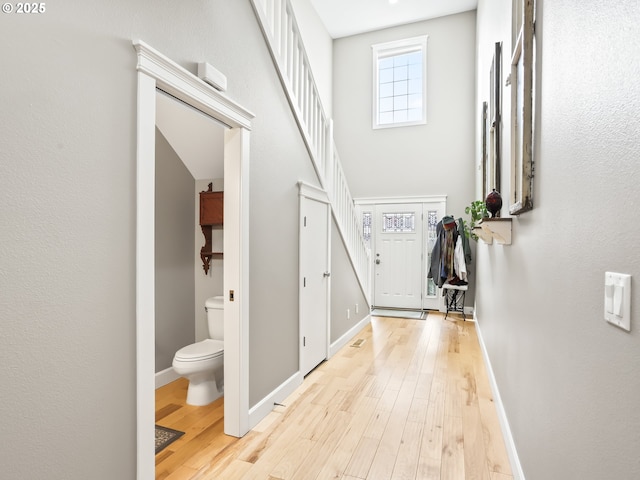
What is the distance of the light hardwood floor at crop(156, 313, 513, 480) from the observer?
2.07 metres

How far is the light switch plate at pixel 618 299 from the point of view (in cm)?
78

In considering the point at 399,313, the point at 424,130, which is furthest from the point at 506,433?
A: the point at 424,130

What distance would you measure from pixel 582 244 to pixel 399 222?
19.0 feet

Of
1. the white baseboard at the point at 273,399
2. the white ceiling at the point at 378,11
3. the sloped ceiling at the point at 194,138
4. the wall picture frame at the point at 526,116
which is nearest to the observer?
the wall picture frame at the point at 526,116

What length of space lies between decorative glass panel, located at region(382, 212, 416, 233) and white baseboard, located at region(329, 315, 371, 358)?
6.29 ft

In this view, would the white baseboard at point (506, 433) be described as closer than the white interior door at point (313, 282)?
Yes

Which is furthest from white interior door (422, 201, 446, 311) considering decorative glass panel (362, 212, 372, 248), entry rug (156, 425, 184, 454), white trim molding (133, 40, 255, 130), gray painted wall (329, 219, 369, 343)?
entry rug (156, 425, 184, 454)

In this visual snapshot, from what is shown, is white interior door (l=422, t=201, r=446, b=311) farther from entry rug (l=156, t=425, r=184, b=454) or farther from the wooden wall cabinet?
entry rug (l=156, t=425, r=184, b=454)

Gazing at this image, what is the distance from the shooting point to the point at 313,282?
11.8 ft

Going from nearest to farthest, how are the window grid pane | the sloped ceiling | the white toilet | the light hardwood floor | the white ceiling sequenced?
the light hardwood floor → the white toilet → the sloped ceiling → the white ceiling → the window grid pane

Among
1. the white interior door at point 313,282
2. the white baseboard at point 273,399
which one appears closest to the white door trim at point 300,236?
the white interior door at point 313,282

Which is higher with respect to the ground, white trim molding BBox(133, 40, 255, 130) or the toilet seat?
white trim molding BBox(133, 40, 255, 130)

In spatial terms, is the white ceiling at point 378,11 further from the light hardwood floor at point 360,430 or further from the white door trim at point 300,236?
the light hardwood floor at point 360,430

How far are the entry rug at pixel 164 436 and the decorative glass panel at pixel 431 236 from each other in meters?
5.10
